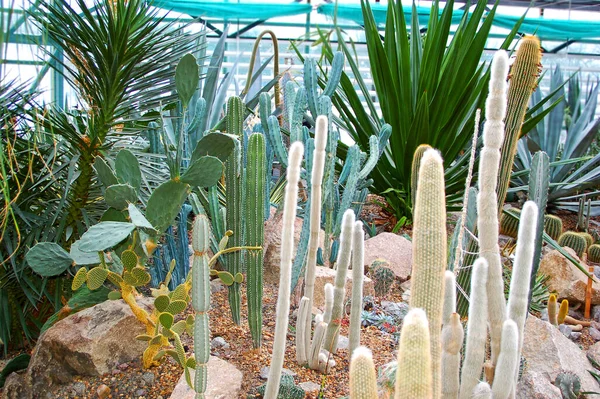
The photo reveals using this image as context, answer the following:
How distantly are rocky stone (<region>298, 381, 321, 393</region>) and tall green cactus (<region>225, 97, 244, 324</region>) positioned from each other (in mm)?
435

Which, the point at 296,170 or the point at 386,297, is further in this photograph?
the point at 386,297

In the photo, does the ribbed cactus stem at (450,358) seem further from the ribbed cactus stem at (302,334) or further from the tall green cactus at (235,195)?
the tall green cactus at (235,195)

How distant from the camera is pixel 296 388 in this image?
5.45 ft

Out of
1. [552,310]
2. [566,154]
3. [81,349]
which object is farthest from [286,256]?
[566,154]

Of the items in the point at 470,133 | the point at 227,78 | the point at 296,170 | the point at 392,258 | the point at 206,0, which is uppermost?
the point at 206,0

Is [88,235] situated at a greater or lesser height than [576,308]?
greater

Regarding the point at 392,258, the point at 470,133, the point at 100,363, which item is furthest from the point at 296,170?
the point at 470,133

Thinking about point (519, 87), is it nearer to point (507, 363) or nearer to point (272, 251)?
point (507, 363)

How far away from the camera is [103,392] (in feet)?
5.71

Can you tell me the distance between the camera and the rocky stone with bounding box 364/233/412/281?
3.02 meters

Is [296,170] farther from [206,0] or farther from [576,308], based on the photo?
[206,0]

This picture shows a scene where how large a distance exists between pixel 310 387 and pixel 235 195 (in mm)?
668

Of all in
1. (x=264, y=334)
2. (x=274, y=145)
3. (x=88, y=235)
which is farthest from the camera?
(x=274, y=145)

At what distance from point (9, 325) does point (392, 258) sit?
1758mm
